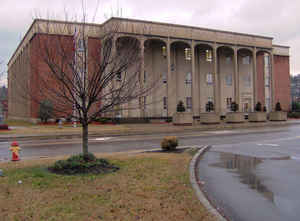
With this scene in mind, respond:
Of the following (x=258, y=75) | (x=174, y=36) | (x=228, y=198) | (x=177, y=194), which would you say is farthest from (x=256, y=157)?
(x=258, y=75)

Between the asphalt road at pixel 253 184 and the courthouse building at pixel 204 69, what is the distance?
79.9 feet

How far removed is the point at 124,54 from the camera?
358 inches

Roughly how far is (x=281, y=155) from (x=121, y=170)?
7176 millimetres

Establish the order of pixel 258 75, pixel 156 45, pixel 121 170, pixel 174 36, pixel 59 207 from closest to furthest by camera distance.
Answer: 1. pixel 59 207
2. pixel 121 170
3. pixel 174 36
4. pixel 156 45
5. pixel 258 75

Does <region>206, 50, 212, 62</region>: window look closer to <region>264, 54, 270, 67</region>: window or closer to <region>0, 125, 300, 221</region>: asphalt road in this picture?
<region>264, 54, 270, 67</region>: window

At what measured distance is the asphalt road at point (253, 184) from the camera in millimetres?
5227

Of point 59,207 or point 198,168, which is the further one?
point 198,168

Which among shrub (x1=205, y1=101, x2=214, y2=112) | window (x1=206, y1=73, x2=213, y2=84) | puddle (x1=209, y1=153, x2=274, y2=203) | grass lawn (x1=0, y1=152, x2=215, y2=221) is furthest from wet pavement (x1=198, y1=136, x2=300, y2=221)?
window (x1=206, y1=73, x2=213, y2=84)

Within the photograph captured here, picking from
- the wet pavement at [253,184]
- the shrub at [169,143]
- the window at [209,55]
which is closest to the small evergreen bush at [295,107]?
the window at [209,55]

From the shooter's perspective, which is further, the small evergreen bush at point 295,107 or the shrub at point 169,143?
the small evergreen bush at point 295,107

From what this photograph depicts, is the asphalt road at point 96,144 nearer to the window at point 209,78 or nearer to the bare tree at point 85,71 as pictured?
the bare tree at point 85,71

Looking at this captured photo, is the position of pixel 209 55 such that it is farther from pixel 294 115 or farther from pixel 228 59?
pixel 294 115

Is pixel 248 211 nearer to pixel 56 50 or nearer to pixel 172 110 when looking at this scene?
pixel 56 50

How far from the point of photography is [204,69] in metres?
44.1
